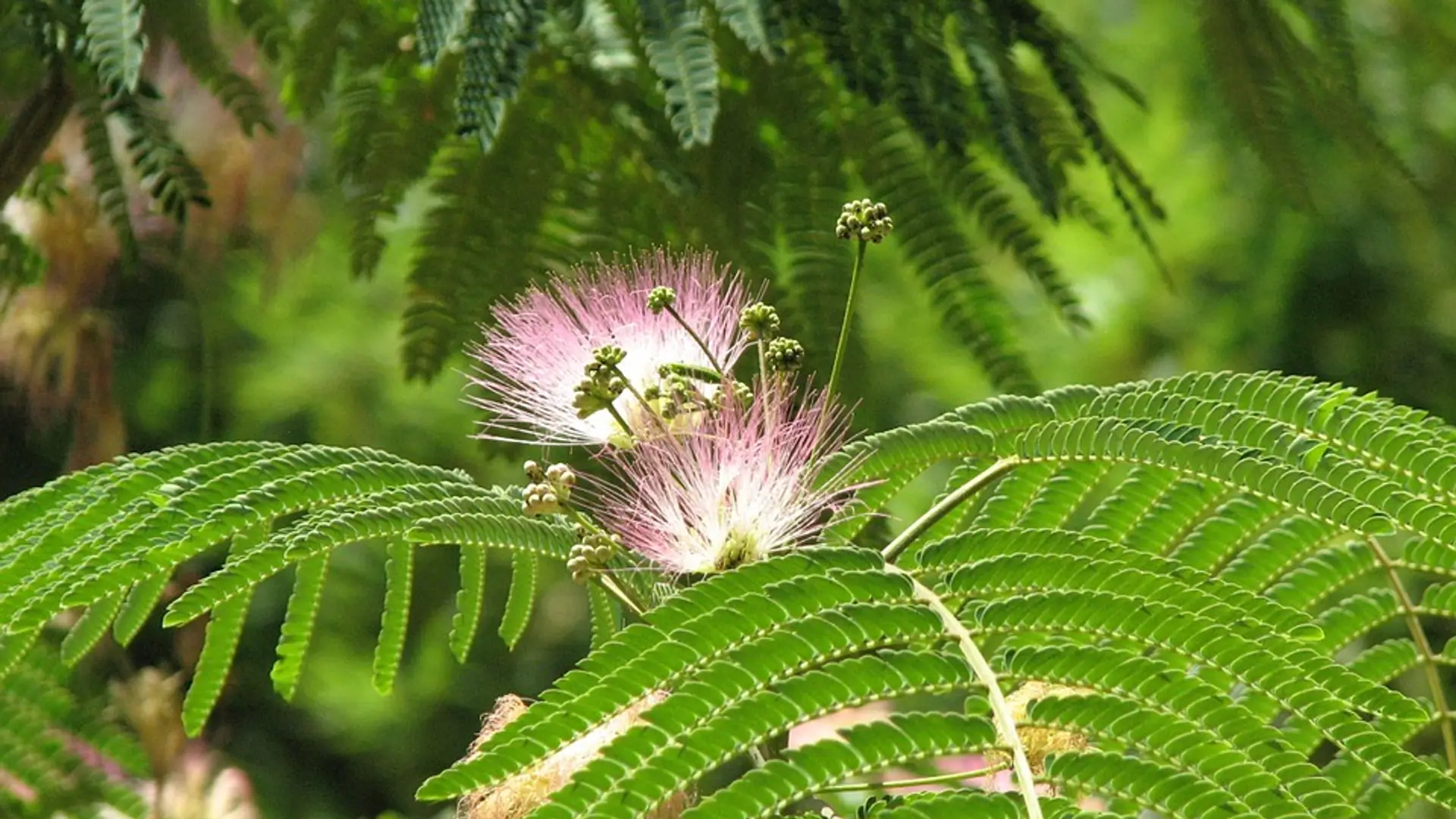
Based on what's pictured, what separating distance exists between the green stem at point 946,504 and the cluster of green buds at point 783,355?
0.45 feet

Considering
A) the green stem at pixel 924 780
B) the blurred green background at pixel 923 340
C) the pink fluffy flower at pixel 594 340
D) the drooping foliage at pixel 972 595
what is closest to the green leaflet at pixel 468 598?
the drooping foliage at pixel 972 595

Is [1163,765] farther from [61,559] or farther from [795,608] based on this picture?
[61,559]

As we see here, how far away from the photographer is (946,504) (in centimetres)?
113

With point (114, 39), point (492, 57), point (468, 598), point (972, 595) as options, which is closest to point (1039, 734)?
point (972, 595)

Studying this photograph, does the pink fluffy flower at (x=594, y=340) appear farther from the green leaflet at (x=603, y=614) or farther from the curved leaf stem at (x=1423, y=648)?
the curved leaf stem at (x=1423, y=648)

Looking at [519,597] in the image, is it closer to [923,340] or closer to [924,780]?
[924,780]

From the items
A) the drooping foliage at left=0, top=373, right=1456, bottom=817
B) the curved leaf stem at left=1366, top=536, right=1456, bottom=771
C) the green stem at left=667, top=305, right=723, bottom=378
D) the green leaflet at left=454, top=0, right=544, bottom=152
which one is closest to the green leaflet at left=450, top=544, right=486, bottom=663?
the drooping foliage at left=0, top=373, right=1456, bottom=817

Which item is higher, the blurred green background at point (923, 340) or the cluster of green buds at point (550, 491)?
the cluster of green buds at point (550, 491)

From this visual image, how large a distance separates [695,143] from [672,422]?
55 cm

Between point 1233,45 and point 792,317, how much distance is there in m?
0.63

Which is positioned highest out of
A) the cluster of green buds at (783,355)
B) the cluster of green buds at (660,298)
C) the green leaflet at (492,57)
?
the green leaflet at (492,57)

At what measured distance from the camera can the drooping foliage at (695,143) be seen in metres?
1.69

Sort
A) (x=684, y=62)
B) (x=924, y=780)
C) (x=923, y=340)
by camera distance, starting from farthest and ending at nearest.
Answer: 1. (x=923, y=340)
2. (x=684, y=62)
3. (x=924, y=780)

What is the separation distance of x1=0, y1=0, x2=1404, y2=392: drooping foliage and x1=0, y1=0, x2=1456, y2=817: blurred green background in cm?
222
